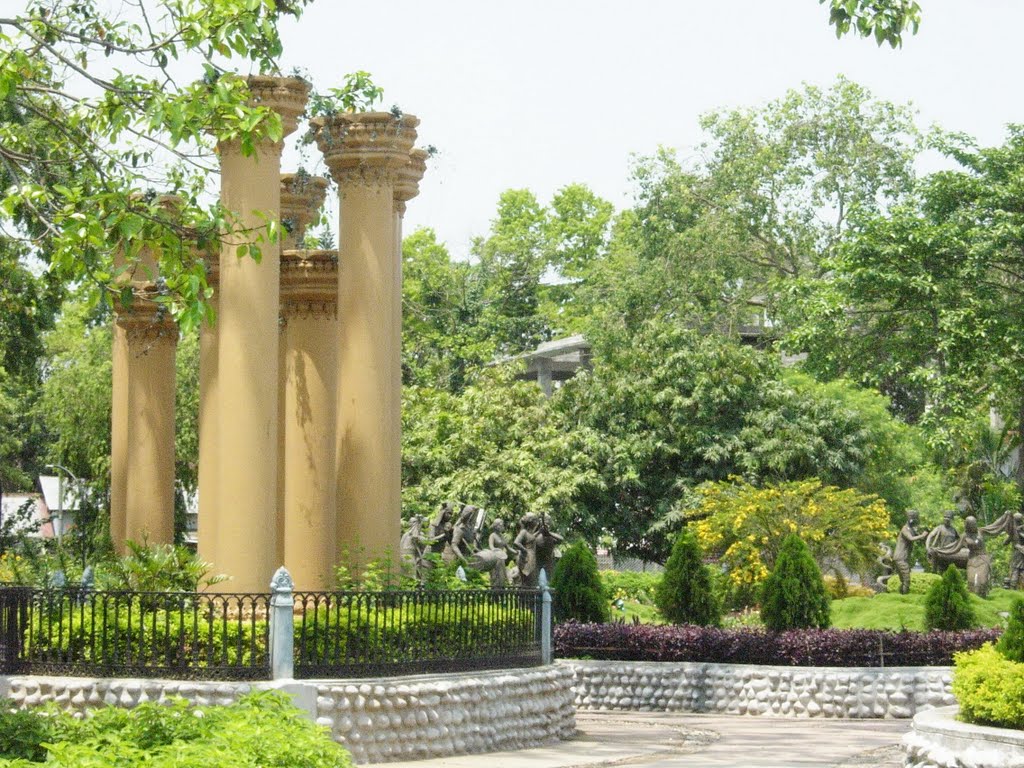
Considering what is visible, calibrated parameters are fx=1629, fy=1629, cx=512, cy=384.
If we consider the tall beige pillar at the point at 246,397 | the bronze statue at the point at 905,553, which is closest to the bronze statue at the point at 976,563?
the bronze statue at the point at 905,553

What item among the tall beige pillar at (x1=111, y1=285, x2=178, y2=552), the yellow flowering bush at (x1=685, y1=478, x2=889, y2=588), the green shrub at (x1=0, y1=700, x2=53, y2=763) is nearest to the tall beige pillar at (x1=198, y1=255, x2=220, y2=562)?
the tall beige pillar at (x1=111, y1=285, x2=178, y2=552)

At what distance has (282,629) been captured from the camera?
49.5 ft

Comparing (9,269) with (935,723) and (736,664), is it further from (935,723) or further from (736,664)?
(736,664)

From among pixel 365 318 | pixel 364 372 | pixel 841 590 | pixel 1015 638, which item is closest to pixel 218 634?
pixel 364 372

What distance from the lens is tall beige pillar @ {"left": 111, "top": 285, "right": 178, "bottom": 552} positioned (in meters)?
22.1

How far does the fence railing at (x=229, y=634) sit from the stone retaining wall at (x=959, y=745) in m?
4.86

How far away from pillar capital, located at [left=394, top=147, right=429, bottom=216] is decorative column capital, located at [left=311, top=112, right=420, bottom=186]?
100 cm

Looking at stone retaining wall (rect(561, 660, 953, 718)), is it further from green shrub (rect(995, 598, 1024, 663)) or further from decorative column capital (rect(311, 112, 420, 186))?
green shrub (rect(995, 598, 1024, 663))

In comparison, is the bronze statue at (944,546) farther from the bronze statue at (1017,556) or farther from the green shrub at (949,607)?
the green shrub at (949,607)

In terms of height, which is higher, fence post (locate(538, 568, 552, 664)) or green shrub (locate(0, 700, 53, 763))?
fence post (locate(538, 568, 552, 664))

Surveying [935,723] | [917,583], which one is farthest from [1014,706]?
[917,583]

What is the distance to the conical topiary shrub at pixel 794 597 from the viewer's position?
79.7 ft

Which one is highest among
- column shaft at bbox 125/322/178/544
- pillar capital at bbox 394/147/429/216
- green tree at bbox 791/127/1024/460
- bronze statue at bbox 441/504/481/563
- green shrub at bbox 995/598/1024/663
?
green tree at bbox 791/127/1024/460

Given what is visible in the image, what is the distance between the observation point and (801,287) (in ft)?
135
